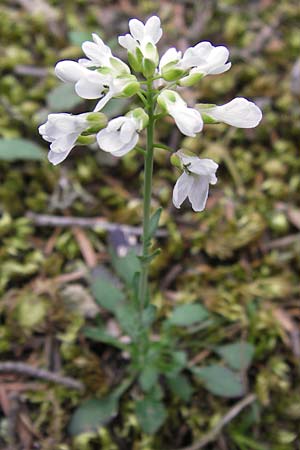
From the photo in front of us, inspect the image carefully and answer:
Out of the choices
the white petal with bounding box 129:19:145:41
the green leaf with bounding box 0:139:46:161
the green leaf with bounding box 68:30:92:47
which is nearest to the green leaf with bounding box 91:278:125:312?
the green leaf with bounding box 0:139:46:161

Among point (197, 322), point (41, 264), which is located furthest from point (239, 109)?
Answer: point (41, 264)

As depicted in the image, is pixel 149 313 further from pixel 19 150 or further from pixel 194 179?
pixel 19 150

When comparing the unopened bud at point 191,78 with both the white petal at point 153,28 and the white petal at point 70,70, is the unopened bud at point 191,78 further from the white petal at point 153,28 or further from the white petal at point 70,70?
the white petal at point 70,70

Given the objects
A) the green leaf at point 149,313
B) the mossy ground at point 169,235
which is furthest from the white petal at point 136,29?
the mossy ground at point 169,235

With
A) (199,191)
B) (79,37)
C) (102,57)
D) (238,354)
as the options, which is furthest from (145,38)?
(79,37)

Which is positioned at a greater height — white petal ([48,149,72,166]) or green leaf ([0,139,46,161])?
white petal ([48,149,72,166])

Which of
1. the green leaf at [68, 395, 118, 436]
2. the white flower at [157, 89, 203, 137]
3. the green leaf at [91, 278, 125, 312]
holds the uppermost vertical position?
the white flower at [157, 89, 203, 137]

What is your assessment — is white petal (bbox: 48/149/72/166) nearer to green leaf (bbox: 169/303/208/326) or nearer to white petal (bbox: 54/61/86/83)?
white petal (bbox: 54/61/86/83)
